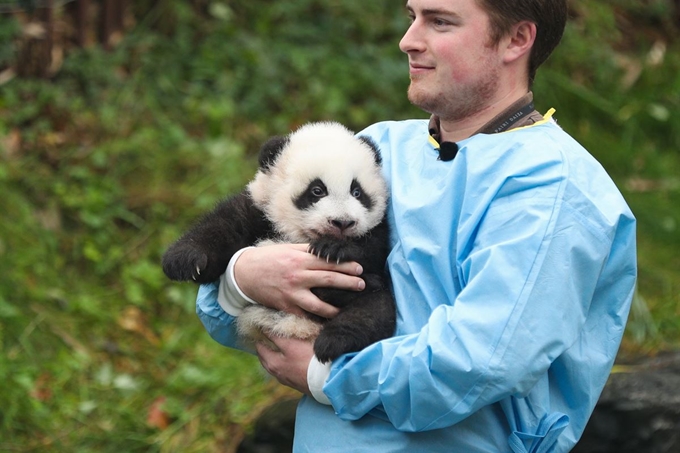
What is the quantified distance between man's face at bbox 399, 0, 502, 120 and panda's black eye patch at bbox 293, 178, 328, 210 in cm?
39

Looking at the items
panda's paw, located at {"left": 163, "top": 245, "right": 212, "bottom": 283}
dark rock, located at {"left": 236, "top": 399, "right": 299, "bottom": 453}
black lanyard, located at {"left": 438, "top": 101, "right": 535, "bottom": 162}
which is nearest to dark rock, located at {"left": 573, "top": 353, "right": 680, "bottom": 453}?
dark rock, located at {"left": 236, "top": 399, "right": 299, "bottom": 453}

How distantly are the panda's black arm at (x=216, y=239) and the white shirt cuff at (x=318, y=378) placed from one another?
1.56 ft

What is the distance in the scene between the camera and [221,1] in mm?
7023

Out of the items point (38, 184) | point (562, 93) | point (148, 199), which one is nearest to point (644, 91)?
point (562, 93)

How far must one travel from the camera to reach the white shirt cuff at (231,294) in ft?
8.55

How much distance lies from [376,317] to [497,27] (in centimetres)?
85

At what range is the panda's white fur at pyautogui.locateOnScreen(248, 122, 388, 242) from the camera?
255 cm

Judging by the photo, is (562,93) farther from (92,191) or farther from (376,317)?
(376,317)

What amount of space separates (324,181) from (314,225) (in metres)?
0.14

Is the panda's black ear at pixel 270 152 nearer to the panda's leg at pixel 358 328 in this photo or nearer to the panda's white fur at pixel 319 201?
the panda's white fur at pixel 319 201

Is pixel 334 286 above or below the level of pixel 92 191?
above

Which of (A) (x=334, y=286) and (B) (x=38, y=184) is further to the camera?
(B) (x=38, y=184)

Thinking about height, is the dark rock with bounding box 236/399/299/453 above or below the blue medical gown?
below

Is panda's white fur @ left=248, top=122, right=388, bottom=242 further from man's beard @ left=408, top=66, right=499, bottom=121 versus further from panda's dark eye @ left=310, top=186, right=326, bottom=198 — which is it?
man's beard @ left=408, top=66, right=499, bottom=121
